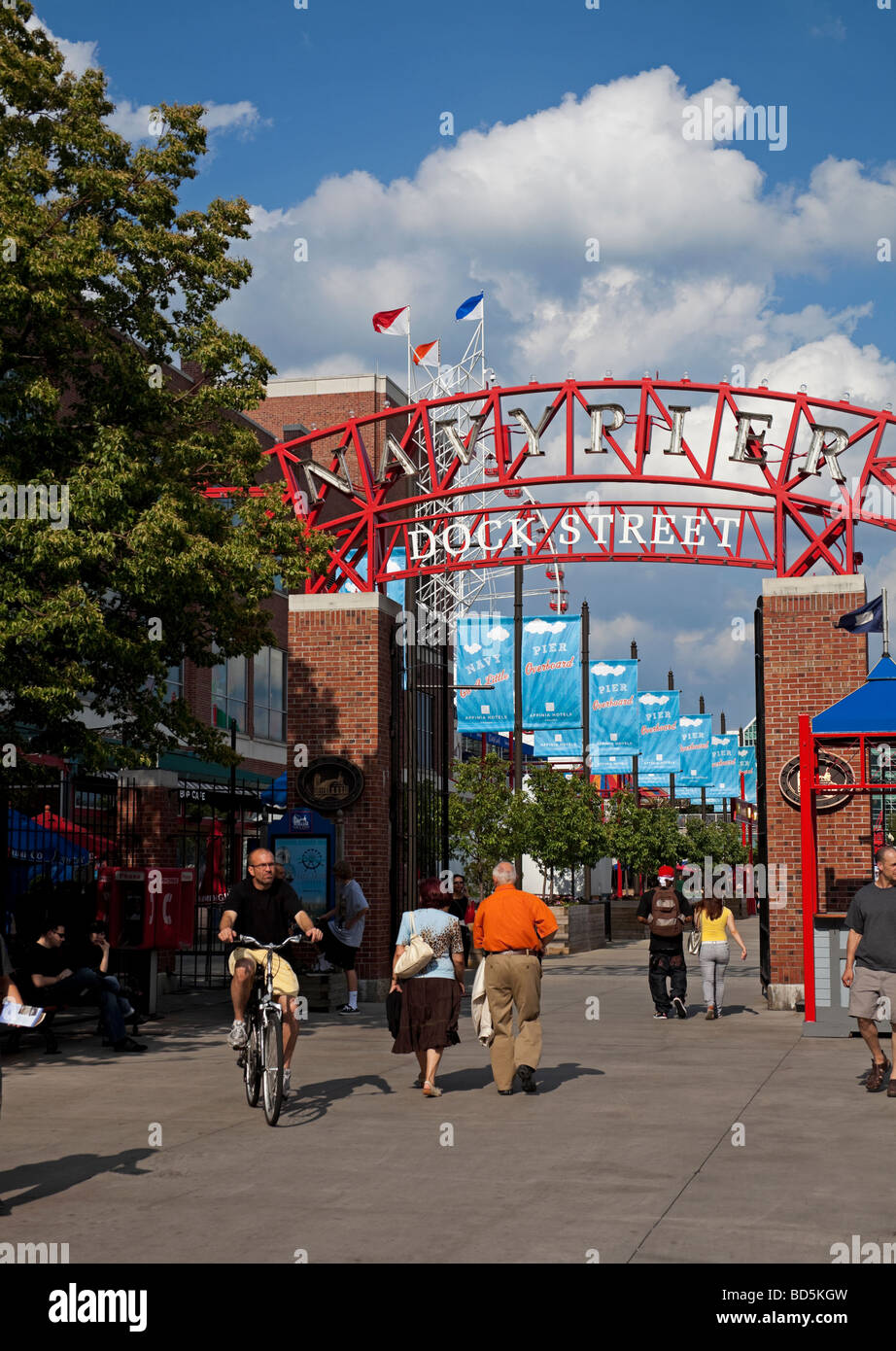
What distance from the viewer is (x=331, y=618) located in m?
19.3

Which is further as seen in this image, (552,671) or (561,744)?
(561,744)

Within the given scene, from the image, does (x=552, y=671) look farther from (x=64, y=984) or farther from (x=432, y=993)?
(x=432, y=993)

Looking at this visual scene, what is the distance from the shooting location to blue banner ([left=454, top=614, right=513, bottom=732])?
34.2m

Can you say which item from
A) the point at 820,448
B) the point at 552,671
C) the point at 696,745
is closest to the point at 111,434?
the point at 820,448

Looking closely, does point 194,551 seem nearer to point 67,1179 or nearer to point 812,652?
point 67,1179

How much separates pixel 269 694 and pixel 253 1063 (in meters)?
33.8

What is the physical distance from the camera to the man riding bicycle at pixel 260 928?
989cm

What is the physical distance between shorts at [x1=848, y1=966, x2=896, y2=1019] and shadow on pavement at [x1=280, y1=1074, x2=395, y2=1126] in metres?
3.58

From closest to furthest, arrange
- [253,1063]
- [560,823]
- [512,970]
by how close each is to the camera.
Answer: [253,1063], [512,970], [560,823]

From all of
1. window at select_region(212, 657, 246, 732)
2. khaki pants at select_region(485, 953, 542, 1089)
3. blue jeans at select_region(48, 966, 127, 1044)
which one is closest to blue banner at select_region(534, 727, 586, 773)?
window at select_region(212, 657, 246, 732)

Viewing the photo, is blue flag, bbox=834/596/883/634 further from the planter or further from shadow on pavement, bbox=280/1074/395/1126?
the planter

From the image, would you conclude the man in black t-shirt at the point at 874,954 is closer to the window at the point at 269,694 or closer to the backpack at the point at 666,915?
the backpack at the point at 666,915

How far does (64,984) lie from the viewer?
13.6 m
